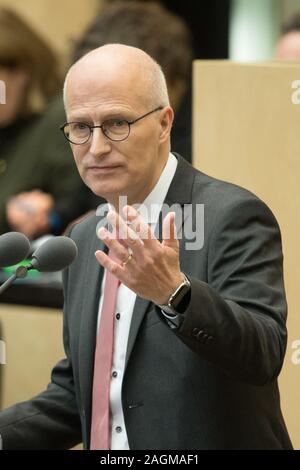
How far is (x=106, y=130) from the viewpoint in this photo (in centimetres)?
255

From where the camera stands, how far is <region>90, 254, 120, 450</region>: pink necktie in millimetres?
2594

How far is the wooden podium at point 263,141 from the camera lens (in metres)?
3.12

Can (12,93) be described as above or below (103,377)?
above

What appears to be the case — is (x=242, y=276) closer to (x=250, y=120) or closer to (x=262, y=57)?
(x=250, y=120)

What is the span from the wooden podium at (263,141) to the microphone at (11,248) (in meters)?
1.08

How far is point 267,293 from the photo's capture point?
93.5 inches

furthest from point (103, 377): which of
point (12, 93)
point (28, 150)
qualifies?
point (12, 93)

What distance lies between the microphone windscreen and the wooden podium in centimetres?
101

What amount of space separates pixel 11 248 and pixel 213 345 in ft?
1.44

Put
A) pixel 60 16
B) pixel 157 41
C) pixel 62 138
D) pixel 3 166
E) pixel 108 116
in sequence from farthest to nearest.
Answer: pixel 60 16
pixel 3 166
pixel 62 138
pixel 157 41
pixel 108 116

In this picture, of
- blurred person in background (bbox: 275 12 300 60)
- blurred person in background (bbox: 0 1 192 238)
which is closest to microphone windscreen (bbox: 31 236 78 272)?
blurred person in background (bbox: 0 1 192 238)

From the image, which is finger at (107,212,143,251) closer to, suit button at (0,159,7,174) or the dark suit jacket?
the dark suit jacket

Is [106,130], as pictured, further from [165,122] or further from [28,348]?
[28,348]

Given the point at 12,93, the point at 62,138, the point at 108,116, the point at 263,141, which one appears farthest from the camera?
the point at 12,93
